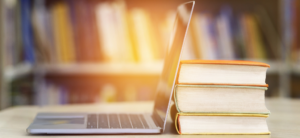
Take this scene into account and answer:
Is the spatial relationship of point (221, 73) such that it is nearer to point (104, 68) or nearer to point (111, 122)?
point (111, 122)

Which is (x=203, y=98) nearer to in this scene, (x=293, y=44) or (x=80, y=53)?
(x=80, y=53)

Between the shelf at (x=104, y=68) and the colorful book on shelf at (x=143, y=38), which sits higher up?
the colorful book on shelf at (x=143, y=38)

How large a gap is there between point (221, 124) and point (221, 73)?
0.09m

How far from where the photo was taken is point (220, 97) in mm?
542

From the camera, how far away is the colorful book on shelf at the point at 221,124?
1.76ft

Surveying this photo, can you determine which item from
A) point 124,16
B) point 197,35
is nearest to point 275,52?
point 197,35

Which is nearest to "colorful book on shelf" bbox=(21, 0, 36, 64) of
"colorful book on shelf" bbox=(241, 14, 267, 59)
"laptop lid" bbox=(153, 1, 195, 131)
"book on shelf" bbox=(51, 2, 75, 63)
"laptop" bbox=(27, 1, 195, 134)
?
"book on shelf" bbox=(51, 2, 75, 63)

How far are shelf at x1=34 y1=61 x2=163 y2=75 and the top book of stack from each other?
111 centimetres

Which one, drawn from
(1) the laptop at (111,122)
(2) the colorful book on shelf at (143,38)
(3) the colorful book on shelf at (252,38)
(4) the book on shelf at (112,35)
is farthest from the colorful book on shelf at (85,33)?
(1) the laptop at (111,122)

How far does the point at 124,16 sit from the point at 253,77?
118 cm

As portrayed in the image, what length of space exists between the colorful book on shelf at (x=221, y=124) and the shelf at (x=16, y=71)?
895 millimetres

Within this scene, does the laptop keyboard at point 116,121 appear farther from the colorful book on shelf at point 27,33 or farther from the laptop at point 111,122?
the colorful book on shelf at point 27,33

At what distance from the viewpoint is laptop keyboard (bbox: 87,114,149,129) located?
0.55 metres

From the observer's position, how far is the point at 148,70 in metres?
1.66
